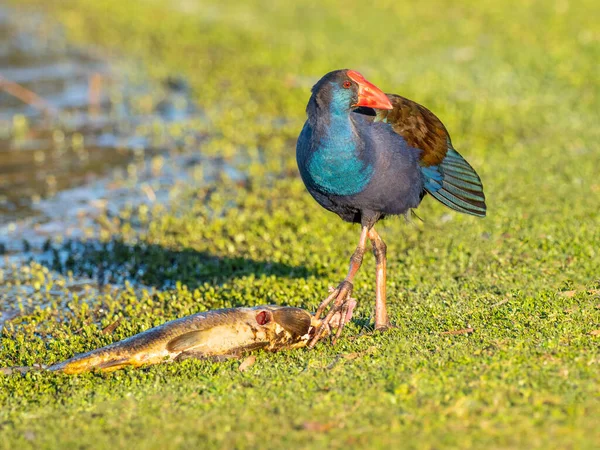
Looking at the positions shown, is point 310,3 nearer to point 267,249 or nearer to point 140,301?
point 267,249

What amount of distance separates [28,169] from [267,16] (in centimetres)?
842

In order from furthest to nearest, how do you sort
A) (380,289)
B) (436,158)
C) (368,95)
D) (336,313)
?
(436,158)
(380,289)
(336,313)
(368,95)

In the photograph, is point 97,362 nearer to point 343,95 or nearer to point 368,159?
point 368,159

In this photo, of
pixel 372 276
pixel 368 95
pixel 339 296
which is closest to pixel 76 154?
pixel 372 276

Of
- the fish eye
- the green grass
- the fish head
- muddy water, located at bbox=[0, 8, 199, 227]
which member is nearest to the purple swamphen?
the fish head

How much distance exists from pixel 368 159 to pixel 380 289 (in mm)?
979

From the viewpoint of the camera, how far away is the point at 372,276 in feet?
24.3

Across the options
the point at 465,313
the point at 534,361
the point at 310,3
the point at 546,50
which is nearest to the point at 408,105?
the point at 465,313

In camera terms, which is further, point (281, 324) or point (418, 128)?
point (418, 128)

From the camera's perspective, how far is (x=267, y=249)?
8.35 m

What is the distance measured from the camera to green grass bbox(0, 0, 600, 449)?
4.65 meters

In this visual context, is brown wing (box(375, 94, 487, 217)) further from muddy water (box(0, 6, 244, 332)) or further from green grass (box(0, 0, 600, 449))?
muddy water (box(0, 6, 244, 332))

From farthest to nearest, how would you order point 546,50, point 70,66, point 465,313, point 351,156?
point 70,66, point 546,50, point 465,313, point 351,156

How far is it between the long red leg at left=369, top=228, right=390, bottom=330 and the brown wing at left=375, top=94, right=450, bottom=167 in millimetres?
665
